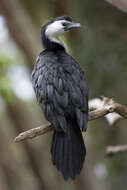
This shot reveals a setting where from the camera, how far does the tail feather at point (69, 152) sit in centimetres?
300

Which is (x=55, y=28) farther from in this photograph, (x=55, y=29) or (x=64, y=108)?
(x=64, y=108)

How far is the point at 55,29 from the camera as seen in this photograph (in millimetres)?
3613

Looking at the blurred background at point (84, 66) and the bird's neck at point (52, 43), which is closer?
the bird's neck at point (52, 43)

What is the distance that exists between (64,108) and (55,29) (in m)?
0.96

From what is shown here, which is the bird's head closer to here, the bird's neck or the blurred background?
the bird's neck

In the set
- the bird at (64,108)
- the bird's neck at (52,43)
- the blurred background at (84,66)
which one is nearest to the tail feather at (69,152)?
the bird at (64,108)

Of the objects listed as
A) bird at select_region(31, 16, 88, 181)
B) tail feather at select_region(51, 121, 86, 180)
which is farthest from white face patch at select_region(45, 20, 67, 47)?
tail feather at select_region(51, 121, 86, 180)

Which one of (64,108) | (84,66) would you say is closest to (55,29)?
(64,108)

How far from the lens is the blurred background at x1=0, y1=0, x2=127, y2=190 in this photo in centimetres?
568

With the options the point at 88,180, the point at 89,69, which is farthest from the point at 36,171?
the point at 89,69

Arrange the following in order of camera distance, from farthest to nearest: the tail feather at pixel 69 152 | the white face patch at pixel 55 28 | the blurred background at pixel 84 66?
the blurred background at pixel 84 66
the white face patch at pixel 55 28
the tail feather at pixel 69 152

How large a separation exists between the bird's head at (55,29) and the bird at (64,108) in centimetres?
38

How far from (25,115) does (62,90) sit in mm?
3716

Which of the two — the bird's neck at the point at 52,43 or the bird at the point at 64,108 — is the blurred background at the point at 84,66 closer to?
the bird's neck at the point at 52,43
